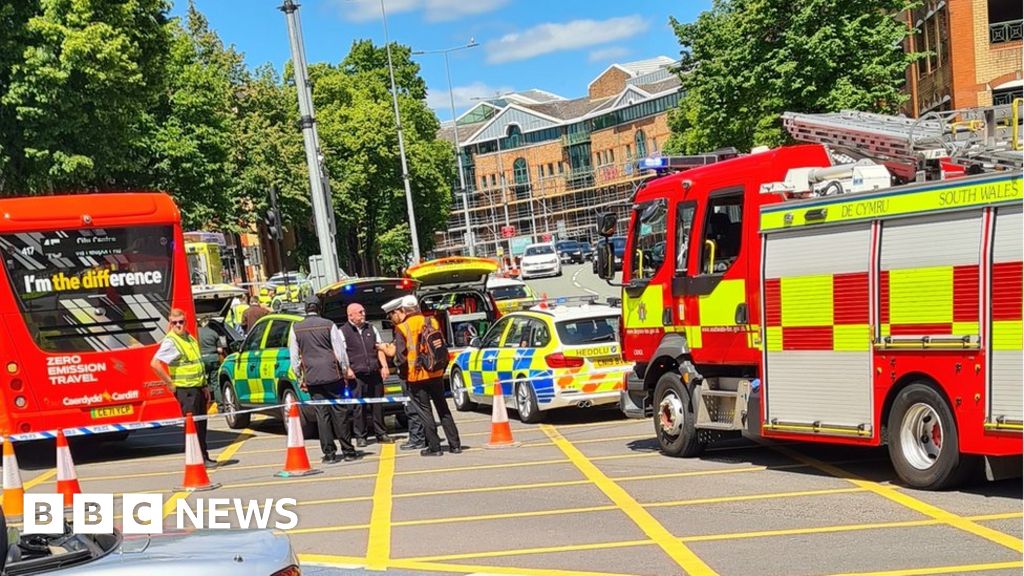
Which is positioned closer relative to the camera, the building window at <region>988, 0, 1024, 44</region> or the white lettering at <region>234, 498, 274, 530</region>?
the white lettering at <region>234, 498, 274, 530</region>

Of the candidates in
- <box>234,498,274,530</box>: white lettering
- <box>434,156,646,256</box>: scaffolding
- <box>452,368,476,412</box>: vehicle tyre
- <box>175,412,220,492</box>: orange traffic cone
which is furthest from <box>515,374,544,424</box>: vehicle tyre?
<box>434,156,646,256</box>: scaffolding

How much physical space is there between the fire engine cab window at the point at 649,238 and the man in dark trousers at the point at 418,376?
7.53 ft

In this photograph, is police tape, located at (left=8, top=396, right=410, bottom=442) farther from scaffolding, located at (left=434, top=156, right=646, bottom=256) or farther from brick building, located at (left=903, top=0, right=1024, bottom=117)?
scaffolding, located at (left=434, top=156, right=646, bottom=256)

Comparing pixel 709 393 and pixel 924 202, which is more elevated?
pixel 924 202

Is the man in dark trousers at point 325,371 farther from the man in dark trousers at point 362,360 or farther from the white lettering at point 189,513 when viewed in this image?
the white lettering at point 189,513

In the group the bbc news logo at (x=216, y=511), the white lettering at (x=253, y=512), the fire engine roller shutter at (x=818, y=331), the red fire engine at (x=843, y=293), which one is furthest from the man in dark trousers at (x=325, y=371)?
the fire engine roller shutter at (x=818, y=331)

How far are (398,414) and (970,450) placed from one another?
909 centimetres

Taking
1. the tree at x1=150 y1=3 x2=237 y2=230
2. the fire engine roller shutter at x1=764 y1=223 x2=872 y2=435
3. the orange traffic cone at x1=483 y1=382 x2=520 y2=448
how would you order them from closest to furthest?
1. the fire engine roller shutter at x1=764 y1=223 x2=872 y2=435
2. the orange traffic cone at x1=483 y1=382 x2=520 y2=448
3. the tree at x1=150 y1=3 x2=237 y2=230

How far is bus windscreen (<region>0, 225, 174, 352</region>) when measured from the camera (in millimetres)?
15453

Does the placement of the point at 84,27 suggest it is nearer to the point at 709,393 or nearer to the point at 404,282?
the point at 404,282

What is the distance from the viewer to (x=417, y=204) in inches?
2970

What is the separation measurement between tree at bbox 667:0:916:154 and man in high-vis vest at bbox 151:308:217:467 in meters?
21.6

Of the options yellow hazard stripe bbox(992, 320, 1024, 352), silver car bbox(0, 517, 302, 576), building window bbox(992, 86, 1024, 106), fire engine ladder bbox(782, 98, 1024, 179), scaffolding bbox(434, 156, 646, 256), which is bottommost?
scaffolding bbox(434, 156, 646, 256)

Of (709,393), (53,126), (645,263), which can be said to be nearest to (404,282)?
(645,263)
